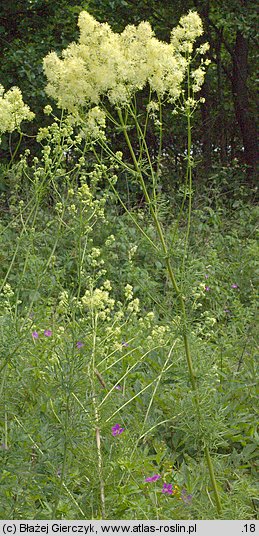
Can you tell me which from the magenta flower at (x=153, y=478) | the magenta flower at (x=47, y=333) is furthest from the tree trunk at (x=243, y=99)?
the magenta flower at (x=153, y=478)

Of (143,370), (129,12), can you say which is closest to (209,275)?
(143,370)

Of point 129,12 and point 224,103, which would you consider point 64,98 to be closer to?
point 129,12

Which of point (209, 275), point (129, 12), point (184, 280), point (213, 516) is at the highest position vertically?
point (129, 12)

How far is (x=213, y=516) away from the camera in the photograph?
8.79 ft

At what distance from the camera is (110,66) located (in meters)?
2.71

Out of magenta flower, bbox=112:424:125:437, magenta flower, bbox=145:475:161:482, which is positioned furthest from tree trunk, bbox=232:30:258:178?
magenta flower, bbox=145:475:161:482

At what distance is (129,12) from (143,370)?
7166 millimetres

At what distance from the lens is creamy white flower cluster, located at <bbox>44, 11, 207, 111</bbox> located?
8.89ft

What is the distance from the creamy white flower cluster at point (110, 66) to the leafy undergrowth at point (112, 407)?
35cm

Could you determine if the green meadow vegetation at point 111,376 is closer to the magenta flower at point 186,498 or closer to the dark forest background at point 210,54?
the magenta flower at point 186,498

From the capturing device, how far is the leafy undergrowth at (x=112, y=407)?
2.54 meters

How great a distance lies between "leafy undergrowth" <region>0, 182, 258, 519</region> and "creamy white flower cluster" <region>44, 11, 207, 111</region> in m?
0.35

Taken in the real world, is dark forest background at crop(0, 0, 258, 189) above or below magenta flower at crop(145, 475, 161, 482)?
above

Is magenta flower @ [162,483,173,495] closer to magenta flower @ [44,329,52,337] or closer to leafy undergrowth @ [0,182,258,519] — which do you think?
leafy undergrowth @ [0,182,258,519]
